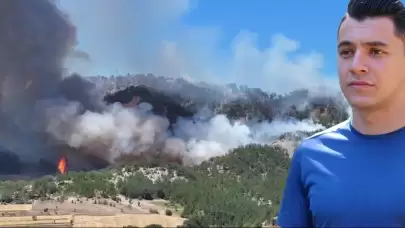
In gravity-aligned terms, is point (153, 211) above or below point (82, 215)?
above

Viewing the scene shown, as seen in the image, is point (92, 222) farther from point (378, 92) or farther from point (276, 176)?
point (378, 92)

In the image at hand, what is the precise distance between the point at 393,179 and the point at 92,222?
173 ft

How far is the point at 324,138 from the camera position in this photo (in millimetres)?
2877

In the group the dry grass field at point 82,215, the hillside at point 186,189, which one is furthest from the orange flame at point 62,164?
the dry grass field at point 82,215

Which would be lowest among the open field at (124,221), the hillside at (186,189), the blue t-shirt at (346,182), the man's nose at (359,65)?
the blue t-shirt at (346,182)

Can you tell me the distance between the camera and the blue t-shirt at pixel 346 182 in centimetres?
256

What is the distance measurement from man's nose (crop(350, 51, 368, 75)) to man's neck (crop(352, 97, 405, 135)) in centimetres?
18

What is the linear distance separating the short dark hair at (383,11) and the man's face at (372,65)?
2 centimetres

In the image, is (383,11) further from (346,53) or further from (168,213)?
(168,213)

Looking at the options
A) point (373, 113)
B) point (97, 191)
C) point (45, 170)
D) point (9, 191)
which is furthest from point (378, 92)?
point (45, 170)

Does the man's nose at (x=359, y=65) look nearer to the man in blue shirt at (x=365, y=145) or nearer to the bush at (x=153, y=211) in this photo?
the man in blue shirt at (x=365, y=145)

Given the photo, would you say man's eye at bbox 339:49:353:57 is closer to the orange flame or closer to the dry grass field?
the dry grass field

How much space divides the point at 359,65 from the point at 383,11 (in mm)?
279

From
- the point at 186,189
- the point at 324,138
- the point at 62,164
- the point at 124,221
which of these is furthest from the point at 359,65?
the point at 62,164
